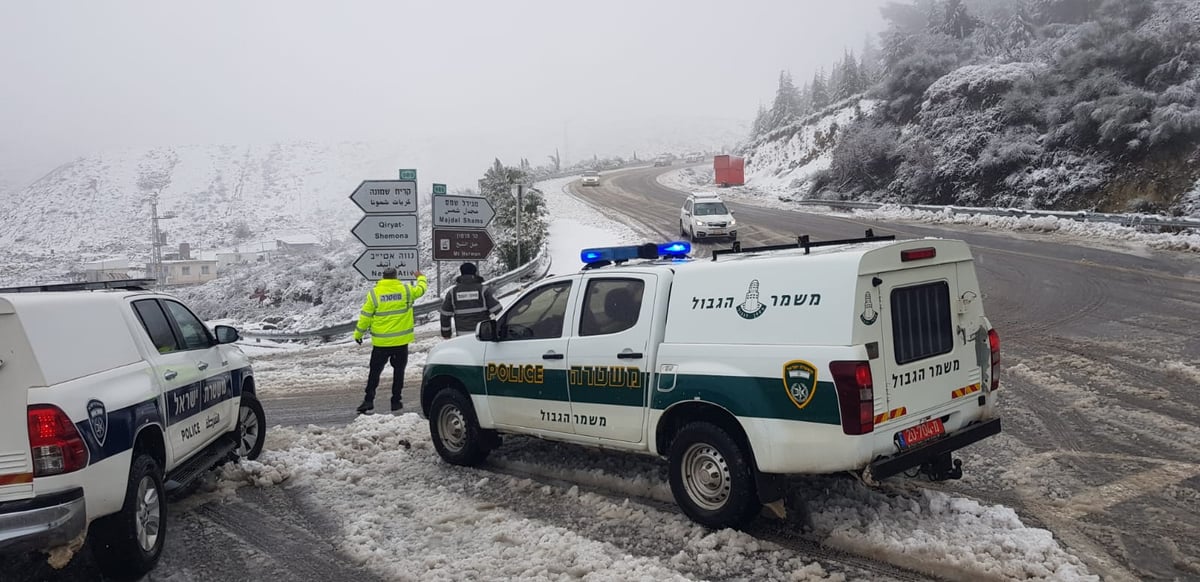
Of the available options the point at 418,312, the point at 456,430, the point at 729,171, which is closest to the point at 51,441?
the point at 456,430

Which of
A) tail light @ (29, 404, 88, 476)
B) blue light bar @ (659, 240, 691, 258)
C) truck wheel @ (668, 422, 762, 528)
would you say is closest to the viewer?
tail light @ (29, 404, 88, 476)

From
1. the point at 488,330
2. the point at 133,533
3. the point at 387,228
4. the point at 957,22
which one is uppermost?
the point at 957,22

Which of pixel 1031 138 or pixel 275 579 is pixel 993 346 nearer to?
pixel 275 579

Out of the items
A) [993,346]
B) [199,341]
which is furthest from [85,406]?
[993,346]

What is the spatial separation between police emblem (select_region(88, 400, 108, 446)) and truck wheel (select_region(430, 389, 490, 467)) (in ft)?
9.89

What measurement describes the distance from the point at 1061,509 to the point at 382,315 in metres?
7.36

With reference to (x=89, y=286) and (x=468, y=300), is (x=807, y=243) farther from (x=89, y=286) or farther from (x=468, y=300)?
(x=468, y=300)

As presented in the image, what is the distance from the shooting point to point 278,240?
46938mm

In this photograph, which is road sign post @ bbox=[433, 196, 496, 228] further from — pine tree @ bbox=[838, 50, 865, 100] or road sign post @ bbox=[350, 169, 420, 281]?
pine tree @ bbox=[838, 50, 865, 100]

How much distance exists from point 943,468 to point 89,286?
640cm

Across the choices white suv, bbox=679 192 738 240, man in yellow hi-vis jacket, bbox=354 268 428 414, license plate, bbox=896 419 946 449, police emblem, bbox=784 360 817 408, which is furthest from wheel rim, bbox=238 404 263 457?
white suv, bbox=679 192 738 240

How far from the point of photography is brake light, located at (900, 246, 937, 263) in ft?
15.8

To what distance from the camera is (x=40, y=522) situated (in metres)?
3.95

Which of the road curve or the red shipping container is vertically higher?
the red shipping container
